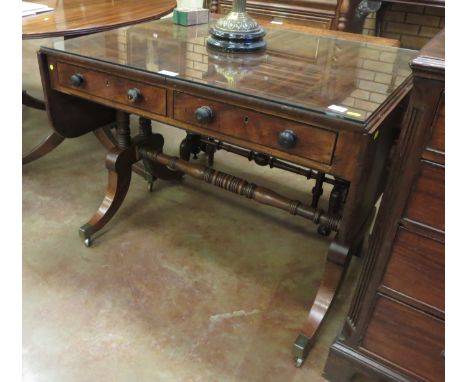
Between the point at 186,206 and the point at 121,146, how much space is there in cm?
47

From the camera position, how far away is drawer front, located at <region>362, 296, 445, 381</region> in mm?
990

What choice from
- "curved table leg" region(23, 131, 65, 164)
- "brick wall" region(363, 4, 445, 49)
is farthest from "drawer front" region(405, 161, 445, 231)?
"brick wall" region(363, 4, 445, 49)

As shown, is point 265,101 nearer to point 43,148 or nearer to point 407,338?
point 407,338

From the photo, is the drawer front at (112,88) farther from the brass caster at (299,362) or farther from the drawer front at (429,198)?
the brass caster at (299,362)

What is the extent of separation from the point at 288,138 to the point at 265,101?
0.36 ft

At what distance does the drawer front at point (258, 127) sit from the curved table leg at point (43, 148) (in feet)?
4.25

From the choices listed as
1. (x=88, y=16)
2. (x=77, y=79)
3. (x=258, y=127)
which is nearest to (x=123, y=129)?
(x=77, y=79)

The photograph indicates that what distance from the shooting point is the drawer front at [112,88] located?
1224 mm

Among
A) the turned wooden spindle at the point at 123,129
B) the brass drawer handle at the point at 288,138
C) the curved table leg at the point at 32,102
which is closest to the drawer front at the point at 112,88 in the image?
the turned wooden spindle at the point at 123,129

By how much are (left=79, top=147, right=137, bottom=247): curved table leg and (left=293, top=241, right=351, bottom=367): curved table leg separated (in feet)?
2.97

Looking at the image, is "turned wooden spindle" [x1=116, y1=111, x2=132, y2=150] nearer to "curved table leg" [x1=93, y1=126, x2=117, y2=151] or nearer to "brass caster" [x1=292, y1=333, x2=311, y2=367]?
"curved table leg" [x1=93, y1=126, x2=117, y2=151]
